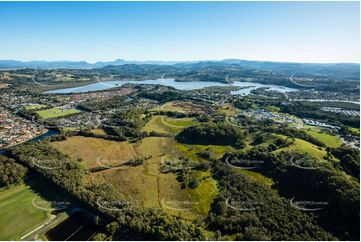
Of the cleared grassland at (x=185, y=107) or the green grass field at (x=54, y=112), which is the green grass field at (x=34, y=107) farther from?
the cleared grassland at (x=185, y=107)

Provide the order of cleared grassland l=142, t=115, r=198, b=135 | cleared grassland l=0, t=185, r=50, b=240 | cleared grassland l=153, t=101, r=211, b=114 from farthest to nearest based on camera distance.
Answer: cleared grassland l=153, t=101, r=211, b=114, cleared grassland l=142, t=115, r=198, b=135, cleared grassland l=0, t=185, r=50, b=240

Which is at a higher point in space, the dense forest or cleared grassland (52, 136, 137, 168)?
the dense forest

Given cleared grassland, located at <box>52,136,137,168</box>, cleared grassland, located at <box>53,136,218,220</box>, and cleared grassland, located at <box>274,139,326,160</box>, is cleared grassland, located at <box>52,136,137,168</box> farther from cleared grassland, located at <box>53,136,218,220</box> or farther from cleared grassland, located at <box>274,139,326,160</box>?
cleared grassland, located at <box>274,139,326,160</box>

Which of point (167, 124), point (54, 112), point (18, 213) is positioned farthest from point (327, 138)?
point (54, 112)

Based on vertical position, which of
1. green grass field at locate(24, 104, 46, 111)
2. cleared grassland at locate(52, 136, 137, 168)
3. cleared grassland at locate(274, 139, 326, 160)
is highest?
cleared grassland at locate(274, 139, 326, 160)

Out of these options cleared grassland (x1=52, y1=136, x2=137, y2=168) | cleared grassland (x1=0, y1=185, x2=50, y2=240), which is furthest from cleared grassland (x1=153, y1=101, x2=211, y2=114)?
cleared grassland (x1=0, y1=185, x2=50, y2=240)

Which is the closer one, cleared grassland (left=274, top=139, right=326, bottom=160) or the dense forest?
the dense forest

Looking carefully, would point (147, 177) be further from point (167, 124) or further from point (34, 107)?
point (34, 107)
